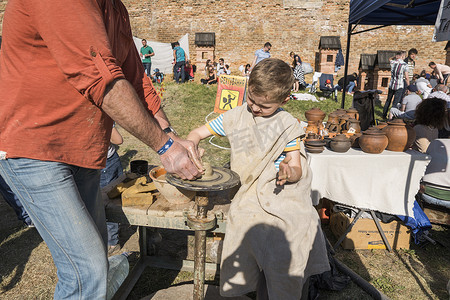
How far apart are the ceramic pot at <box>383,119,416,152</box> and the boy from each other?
2028 mm

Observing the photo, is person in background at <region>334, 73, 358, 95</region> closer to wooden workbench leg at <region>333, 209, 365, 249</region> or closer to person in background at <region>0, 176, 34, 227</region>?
wooden workbench leg at <region>333, 209, 365, 249</region>

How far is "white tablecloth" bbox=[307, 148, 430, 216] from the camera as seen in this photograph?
11.3 ft

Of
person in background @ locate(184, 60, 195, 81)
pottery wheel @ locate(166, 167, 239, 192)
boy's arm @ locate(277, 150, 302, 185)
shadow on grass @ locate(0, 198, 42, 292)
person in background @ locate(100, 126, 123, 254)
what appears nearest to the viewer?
pottery wheel @ locate(166, 167, 239, 192)

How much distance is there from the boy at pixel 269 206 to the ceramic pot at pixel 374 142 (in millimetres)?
1689

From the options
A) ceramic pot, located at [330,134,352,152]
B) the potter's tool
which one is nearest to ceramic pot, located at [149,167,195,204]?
the potter's tool

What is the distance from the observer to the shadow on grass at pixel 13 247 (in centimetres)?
304

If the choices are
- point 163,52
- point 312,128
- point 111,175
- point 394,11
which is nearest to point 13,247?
point 111,175

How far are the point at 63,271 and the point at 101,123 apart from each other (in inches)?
31.0

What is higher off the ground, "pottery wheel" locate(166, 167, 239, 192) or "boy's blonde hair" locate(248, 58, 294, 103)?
"boy's blonde hair" locate(248, 58, 294, 103)

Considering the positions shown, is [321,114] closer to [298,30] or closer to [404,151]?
[404,151]

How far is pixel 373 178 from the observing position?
3.46 meters

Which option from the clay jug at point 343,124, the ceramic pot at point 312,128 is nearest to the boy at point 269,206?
the ceramic pot at point 312,128

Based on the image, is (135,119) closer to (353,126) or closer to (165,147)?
(165,147)

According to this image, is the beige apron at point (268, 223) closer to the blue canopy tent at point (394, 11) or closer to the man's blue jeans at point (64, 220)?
the man's blue jeans at point (64, 220)
